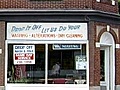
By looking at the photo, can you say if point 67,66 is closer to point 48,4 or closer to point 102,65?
point 102,65

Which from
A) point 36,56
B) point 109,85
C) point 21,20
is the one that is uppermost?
point 21,20

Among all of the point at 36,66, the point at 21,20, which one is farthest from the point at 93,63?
the point at 21,20

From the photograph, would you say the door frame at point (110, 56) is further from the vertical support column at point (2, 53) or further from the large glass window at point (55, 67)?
the vertical support column at point (2, 53)

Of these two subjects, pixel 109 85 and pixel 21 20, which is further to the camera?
pixel 109 85

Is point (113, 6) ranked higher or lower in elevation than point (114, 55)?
higher

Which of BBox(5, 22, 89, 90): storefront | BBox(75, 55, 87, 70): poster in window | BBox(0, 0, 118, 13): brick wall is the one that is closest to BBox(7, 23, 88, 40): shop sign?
BBox(5, 22, 89, 90): storefront

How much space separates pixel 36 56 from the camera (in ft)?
63.7

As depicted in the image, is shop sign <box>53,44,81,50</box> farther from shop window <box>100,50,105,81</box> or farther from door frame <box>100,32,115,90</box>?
shop window <box>100,50,105,81</box>

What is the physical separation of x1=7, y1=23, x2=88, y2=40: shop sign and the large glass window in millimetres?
456

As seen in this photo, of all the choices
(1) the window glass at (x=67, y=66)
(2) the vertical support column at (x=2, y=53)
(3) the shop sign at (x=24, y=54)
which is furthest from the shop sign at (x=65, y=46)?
(2) the vertical support column at (x=2, y=53)

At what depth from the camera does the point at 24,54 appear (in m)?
19.4

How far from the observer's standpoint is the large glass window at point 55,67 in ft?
63.5

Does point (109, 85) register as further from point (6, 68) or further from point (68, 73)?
point (6, 68)

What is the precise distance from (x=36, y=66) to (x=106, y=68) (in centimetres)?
403
